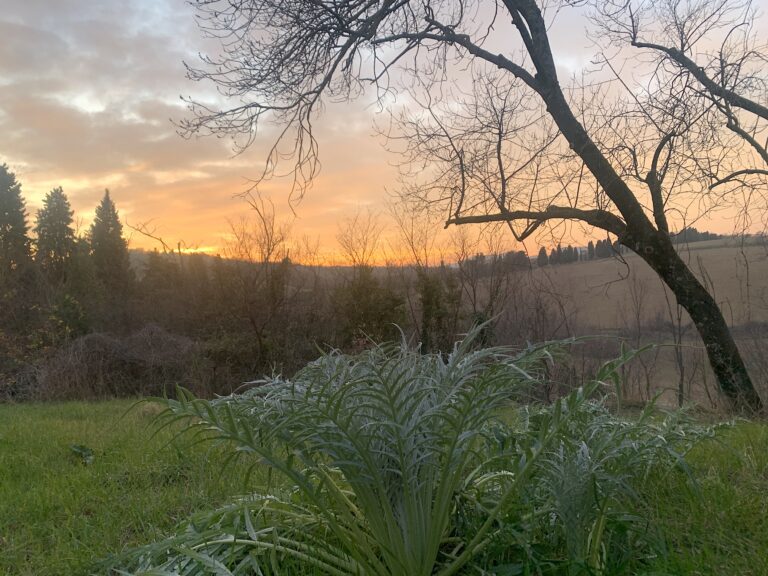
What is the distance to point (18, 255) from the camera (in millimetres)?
18516

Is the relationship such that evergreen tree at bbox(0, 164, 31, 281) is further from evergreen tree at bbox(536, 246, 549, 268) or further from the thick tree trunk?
the thick tree trunk

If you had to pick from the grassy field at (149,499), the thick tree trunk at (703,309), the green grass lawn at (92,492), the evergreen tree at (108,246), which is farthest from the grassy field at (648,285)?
the evergreen tree at (108,246)

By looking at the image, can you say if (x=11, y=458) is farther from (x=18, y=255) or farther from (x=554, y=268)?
(x=18, y=255)

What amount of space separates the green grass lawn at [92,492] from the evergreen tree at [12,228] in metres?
14.6

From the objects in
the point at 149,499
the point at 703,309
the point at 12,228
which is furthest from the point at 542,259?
the point at 12,228

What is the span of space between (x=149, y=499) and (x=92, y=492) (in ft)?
1.42

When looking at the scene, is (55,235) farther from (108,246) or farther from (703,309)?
(703,309)

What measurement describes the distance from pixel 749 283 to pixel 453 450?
A: 27.2ft

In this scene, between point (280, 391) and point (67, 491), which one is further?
point (67, 491)

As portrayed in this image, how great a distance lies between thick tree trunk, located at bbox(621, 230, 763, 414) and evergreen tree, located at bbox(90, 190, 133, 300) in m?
19.2

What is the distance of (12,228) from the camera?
24797mm

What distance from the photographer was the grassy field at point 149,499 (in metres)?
1.81

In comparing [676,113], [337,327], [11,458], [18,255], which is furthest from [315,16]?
[18,255]

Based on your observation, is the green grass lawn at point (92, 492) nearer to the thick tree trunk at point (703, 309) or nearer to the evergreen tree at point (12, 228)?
the thick tree trunk at point (703, 309)
